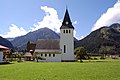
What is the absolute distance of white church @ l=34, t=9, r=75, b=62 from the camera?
78.2m

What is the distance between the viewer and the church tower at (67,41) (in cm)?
7938

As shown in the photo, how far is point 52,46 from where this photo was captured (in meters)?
79.5

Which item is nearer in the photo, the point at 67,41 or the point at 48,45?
the point at 67,41

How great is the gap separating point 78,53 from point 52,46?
11.6m

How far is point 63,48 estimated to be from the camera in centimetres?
7938

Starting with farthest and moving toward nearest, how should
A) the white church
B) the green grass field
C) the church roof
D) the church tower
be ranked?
the church tower, the church roof, the white church, the green grass field

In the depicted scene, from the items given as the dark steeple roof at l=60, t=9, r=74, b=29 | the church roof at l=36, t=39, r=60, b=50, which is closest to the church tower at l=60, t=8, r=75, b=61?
the dark steeple roof at l=60, t=9, r=74, b=29

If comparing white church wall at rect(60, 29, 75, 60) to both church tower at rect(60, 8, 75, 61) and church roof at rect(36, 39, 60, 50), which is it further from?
church roof at rect(36, 39, 60, 50)

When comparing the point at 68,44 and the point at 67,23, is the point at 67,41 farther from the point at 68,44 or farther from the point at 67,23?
the point at 67,23

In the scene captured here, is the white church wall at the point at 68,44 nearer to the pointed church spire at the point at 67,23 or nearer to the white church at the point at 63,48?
the white church at the point at 63,48

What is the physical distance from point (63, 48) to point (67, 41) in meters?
2.65

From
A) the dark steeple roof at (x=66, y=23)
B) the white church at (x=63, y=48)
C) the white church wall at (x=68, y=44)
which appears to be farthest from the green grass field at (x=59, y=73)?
the dark steeple roof at (x=66, y=23)

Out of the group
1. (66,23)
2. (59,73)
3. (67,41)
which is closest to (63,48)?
(67,41)

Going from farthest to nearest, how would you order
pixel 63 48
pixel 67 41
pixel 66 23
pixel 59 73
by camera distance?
pixel 66 23 < pixel 67 41 < pixel 63 48 < pixel 59 73
